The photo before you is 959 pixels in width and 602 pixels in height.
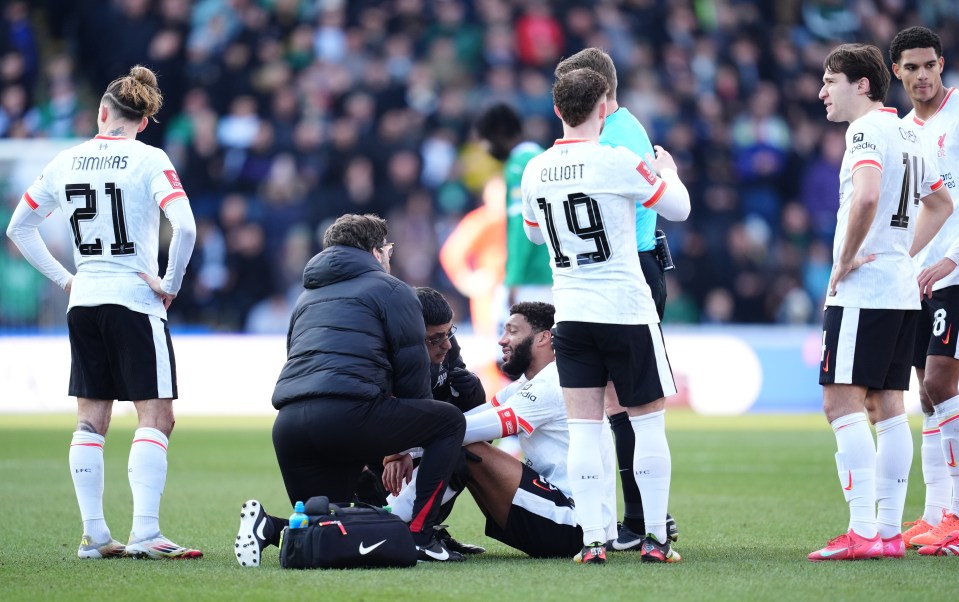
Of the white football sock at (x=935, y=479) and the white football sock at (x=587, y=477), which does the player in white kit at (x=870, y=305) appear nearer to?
the white football sock at (x=935, y=479)

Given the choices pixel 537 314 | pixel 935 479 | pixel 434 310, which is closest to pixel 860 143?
pixel 537 314

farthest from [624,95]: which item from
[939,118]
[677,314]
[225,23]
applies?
[939,118]

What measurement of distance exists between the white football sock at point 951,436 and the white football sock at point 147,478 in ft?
13.0

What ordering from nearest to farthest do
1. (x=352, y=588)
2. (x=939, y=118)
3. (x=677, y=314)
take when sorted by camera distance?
1. (x=352, y=588)
2. (x=939, y=118)
3. (x=677, y=314)

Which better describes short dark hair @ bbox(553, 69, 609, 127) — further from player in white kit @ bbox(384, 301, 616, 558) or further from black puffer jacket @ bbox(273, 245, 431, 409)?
player in white kit @ bbox(384, 301, 616, 558)

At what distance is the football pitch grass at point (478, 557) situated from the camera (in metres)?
5.32

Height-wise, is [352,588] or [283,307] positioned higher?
[283,307]

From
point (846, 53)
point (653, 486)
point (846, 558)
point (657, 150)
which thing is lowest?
point (846, 558)

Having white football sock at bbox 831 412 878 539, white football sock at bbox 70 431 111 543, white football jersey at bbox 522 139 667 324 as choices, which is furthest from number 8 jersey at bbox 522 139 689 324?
white football sock at bbox 70 431 111 543

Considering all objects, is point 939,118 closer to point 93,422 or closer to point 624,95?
point 93,422

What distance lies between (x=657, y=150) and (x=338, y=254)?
162 cm

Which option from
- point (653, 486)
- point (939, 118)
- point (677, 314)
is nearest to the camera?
point (653, 486)

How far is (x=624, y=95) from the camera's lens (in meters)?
21.5

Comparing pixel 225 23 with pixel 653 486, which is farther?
pixel 225 23
